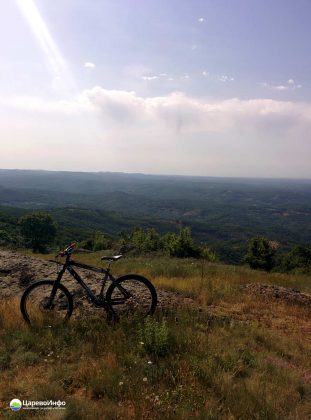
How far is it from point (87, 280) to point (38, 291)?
203 centimetres

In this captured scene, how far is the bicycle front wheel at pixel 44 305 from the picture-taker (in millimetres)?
6074

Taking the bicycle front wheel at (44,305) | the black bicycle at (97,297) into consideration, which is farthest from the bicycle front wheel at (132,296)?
the bicycle front wheel at (44,305)

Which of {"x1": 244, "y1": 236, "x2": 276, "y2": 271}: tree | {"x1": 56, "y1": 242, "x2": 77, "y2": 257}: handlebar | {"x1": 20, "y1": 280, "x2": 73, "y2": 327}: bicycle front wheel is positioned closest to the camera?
{"x1": 20, "y1": 280, "x2": 73, "y2": 327}: bicycle front wheel

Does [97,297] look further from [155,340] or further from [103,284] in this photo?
[155,340]

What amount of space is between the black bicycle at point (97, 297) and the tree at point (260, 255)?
48.9m

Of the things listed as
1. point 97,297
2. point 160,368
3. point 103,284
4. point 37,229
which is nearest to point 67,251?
point 103,284

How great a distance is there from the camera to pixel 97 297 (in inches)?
245

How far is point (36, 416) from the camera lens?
3598 mm

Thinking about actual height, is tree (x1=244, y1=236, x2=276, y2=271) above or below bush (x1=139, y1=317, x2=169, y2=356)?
below

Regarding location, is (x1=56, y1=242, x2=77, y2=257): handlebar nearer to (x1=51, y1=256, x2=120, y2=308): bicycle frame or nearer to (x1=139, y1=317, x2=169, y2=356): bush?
(x1=51, y1=256, x2=120, y2=308): bicycle frame

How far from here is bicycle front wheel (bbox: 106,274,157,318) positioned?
6223mm

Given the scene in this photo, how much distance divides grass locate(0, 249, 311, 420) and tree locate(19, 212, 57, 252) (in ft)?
222

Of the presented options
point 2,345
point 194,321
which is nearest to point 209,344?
point 194,321

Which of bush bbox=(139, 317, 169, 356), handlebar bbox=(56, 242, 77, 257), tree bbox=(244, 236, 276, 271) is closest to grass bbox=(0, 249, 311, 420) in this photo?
bush bbox=(139, 317, 169, 356)
